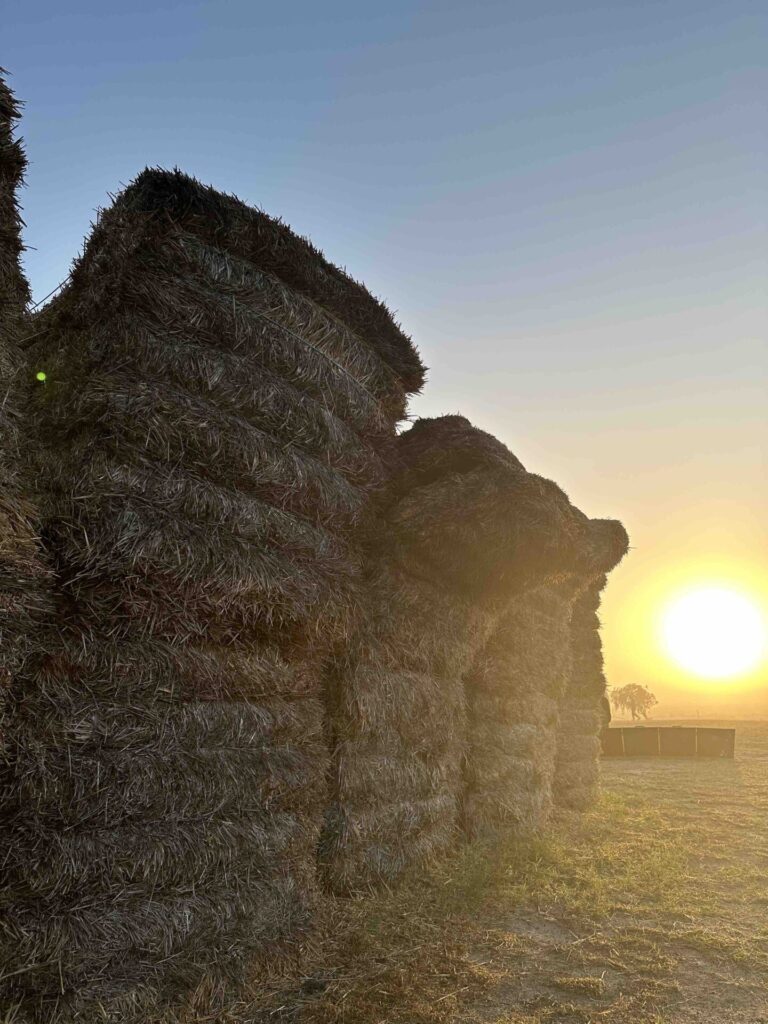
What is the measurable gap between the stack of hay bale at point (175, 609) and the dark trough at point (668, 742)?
2012 cm

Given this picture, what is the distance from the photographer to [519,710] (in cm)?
1024

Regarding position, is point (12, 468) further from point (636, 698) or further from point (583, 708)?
point (636, 698)

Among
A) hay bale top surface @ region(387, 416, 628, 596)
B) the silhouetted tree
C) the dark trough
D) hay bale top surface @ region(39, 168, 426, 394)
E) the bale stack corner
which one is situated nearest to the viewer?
hay bale top surface @ region(39, 168, 426, 394)

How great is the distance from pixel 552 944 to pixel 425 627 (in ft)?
11.7

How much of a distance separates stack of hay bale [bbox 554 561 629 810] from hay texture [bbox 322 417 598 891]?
3537 mm

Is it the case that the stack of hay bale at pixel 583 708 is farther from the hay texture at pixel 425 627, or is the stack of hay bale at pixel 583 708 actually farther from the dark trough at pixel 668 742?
the dark trough at pixel 668 742

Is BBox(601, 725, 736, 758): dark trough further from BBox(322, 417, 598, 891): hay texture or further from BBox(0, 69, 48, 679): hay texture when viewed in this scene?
BBox(0, 69, 48, 679): hay texture

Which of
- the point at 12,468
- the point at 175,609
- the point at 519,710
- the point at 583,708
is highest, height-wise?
the point at 12,468

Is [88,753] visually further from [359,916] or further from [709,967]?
[709,967]

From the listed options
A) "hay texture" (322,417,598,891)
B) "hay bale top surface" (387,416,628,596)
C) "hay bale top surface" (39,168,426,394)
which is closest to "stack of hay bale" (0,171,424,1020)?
"hay bale top surface" (39,168,426,394)

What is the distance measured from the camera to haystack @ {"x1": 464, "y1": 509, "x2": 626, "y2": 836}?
30.2 ft

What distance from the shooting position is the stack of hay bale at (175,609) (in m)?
4.19

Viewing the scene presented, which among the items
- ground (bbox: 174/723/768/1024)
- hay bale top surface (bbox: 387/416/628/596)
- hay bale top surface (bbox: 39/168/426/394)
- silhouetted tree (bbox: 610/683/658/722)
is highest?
hay bale top surface (bbox: 39/168/426/394)

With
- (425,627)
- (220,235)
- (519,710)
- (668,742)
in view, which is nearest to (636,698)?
(668,742)
